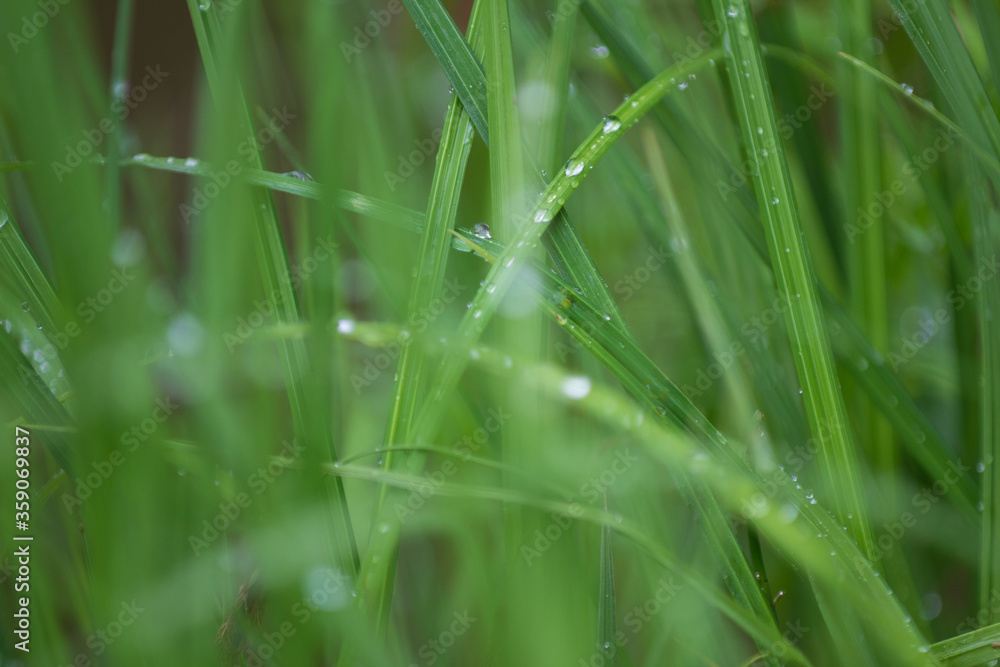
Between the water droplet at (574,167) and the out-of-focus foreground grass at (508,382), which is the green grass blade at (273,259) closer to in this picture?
the out-of-focus foreground grass at (508,382)

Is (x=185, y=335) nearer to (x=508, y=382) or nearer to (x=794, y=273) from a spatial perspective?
(x=508, y=382)

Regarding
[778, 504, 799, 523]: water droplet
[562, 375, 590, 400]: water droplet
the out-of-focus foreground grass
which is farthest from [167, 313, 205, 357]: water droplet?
[778, 504, 799, 523]: water droplet

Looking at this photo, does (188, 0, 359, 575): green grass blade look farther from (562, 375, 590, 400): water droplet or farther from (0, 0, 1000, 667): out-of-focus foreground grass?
(562, 375, 590, 400): water droplet

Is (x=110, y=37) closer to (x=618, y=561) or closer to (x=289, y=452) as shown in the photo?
(x=289, y=452)

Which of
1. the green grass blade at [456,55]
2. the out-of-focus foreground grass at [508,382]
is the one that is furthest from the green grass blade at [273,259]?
the green grass blade at [456,55]

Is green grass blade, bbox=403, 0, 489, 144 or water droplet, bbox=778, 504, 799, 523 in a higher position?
green grass blade, bbox=403, 0, 489, 144

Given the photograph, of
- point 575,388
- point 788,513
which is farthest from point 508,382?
point 788,513

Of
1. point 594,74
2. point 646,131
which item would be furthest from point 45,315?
point 594,74

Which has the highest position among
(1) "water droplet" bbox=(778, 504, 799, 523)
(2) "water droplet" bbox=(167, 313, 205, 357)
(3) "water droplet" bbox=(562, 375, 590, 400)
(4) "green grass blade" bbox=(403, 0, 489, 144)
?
(4) "green grass blade" bbox=(403, 0, 489, 144)
